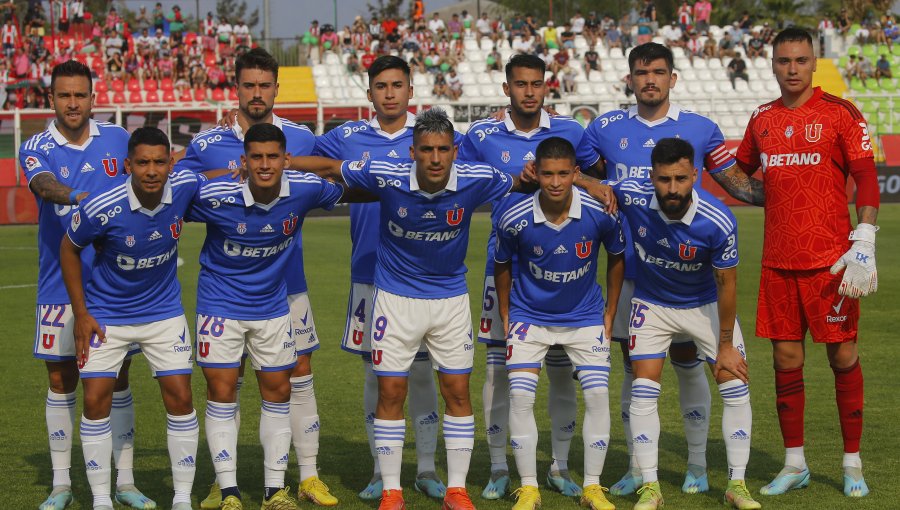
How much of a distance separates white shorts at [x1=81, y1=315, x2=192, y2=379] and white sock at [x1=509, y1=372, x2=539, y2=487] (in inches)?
76.2

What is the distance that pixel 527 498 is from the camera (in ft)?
22.0

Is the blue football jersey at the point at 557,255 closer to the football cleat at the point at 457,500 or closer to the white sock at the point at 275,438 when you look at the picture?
the football cleat at the point at 457,500

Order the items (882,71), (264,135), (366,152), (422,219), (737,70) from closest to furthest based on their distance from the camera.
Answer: (264,135)
(422,219)
(366,152)
(737,70)
(882,71)

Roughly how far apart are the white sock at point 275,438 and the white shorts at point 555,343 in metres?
1.40

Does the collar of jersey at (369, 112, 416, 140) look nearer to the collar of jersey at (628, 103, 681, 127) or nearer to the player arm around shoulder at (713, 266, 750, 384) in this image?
the collar of jersey at (628, 103, 681, 127)

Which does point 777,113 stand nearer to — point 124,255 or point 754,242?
point 124,255

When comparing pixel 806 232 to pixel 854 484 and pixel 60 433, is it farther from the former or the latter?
pixel 60 433

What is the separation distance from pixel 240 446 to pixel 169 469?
727 mm

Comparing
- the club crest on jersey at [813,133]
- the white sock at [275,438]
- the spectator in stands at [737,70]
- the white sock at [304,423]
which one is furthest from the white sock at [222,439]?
the spectator in stands at [737,70]

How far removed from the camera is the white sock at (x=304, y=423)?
7.38 m

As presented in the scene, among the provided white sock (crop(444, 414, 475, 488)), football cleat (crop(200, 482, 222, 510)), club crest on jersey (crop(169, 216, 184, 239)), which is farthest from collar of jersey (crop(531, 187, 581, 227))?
football cleat (crop(200, 482, 222, 510))

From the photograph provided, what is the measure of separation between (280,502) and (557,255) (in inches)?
85.8

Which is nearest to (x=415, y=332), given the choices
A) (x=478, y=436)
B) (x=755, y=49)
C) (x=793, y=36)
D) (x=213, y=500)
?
(x=213, y=500)

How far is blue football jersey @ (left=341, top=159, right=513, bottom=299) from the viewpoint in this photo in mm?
6762
